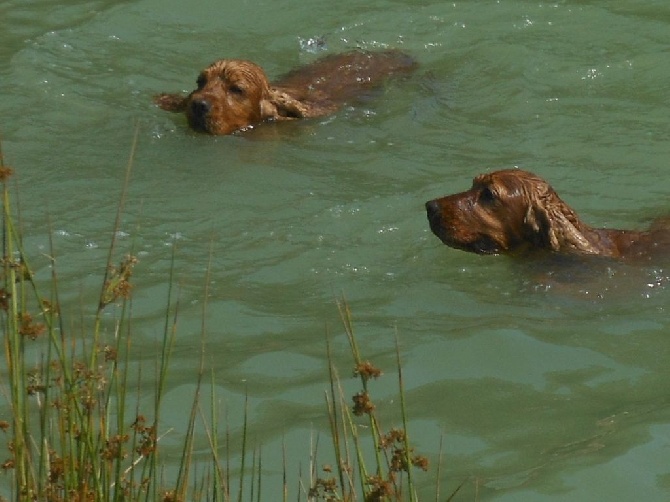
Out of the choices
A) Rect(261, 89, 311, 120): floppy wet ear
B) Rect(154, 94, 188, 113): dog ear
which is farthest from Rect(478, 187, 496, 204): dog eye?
Rect(154, 94, 188, 113): dog ear

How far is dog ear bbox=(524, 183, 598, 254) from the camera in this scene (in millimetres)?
7664

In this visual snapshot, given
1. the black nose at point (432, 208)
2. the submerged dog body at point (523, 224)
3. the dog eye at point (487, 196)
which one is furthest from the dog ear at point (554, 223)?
the black nose at point (432, 208)

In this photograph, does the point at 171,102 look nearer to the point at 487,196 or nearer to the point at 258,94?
the point at 258,94

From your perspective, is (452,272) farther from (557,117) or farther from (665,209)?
(557,117)

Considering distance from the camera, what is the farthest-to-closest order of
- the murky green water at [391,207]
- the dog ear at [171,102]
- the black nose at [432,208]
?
1. the dog ear at [171,102]
2. the black nose at [432,208]
3. the murky green water at [391,207]

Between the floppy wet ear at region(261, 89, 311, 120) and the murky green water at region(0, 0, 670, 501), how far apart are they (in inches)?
8.7

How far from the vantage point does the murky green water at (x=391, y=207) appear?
5.64 m

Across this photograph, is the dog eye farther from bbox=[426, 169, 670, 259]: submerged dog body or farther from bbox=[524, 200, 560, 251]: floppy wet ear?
bbox=[524, 200, 560, 251]: floppy wet ear

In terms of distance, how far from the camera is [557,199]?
25.5ft

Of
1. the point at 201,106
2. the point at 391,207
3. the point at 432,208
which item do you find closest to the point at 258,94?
the point at 201,106

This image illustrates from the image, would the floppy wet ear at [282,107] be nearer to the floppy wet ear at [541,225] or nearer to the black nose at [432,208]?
the black nose at [432,208]

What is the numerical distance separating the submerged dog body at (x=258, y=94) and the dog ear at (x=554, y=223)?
307cm

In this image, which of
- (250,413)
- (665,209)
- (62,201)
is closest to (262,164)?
(62,201)

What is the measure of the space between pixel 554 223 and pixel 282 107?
3.31 meters
